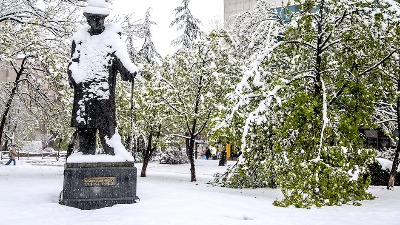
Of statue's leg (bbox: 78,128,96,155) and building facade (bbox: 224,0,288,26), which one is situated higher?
building facade (bbox: 224,0,288,26)

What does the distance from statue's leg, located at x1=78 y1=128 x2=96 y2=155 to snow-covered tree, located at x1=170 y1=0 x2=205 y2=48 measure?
26.4 metres

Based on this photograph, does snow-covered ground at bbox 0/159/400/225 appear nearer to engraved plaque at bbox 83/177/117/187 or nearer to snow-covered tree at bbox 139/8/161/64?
engraved plaque at bbox 83/177/117/187

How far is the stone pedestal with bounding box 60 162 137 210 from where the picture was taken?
745 cm

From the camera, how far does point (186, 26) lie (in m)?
34.5

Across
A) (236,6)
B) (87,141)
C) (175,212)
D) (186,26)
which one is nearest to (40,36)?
(87,141)

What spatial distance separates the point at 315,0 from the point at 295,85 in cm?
224

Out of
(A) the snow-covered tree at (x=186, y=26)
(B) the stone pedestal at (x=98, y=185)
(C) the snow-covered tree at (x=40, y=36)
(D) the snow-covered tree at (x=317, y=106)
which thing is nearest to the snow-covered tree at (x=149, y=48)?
(A) the snow-covered tree at (x=186, y=26)

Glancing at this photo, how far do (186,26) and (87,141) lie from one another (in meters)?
27.5

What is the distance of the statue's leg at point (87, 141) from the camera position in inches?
321

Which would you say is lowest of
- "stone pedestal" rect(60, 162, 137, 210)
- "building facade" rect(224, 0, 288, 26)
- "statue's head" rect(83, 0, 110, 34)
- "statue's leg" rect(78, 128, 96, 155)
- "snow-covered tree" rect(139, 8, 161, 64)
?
"stone pedestal" rect(60, 162, 137, 210)

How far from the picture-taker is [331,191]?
331 inches

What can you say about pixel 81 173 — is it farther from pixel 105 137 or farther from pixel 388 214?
pixel 388 214

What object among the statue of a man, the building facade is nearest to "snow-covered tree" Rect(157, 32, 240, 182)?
the statue of a man

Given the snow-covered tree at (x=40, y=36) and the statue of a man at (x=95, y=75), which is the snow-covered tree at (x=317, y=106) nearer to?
the statue of a man at (x=95, y=75)
